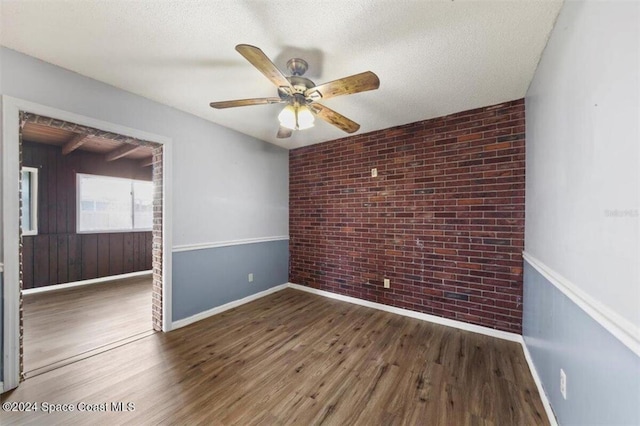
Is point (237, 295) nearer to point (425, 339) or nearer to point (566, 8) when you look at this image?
point (425, 339)

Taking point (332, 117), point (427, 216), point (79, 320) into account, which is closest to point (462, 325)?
point (427, 216)

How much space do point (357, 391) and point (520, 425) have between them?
98 centimetres

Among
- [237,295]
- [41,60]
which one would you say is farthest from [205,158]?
[237,295]

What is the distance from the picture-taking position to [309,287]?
389 cm

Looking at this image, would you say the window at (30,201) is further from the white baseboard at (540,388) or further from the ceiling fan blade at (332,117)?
the white baseboard at (540,388)

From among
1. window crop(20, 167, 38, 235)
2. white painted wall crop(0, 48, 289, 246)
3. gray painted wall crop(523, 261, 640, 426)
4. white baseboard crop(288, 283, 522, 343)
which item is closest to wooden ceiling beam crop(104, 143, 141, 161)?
window crop(20, 167, 38, 235)

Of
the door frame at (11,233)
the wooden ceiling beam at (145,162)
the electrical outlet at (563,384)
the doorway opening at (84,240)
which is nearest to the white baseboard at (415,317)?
the electrical outlet at (563,384)

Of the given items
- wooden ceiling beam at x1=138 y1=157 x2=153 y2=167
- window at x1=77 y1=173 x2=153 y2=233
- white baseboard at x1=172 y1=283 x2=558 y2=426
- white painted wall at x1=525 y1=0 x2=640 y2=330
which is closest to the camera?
white painted wall at x1=525 y1=0 x2=640 y2=330

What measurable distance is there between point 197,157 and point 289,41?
73.8 inches

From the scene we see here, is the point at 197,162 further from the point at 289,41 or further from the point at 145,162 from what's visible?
the point at 145,162

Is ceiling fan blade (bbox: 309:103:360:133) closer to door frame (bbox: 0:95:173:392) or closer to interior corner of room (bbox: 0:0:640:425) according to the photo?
interior corner of room (bbox: 0:0:640:425)

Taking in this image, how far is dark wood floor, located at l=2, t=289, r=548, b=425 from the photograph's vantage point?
1.51 metres

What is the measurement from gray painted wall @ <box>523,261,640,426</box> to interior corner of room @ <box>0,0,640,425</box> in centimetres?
1

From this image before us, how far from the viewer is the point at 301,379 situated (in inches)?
72.5
